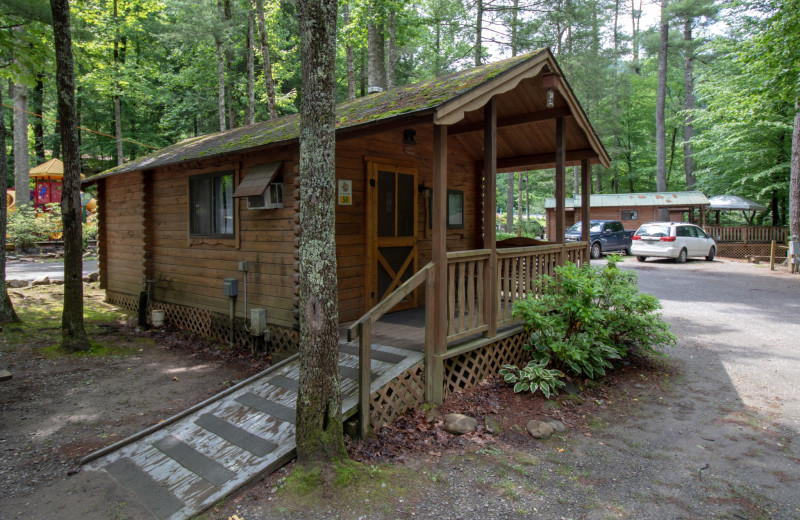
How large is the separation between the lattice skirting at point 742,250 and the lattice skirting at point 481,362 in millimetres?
20808

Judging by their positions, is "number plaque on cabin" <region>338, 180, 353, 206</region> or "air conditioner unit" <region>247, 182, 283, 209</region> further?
"air conditioner unit" <region>247, 182, 283, 209</region>

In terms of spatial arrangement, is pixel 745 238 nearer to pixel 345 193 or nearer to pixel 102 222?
pixel 345 193

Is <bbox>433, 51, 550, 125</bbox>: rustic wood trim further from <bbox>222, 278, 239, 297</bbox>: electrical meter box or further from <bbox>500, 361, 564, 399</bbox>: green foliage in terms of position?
<bbox>222, 278, 239, 297</bbox>: electrical meter box

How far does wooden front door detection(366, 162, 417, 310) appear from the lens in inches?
255

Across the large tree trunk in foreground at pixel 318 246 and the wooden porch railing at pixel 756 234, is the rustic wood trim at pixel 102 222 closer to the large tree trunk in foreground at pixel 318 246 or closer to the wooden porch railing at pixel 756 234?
the large tree trunk in foreground at pixel 318 246

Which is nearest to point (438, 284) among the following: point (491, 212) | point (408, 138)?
point (491, 212)

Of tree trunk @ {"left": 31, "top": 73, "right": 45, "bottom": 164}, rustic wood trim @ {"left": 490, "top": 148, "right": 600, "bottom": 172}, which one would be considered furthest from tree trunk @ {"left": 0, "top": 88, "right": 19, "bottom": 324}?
tree trunk @ {"left": 31, "top": 73, "right": 45, "bottom": 164}

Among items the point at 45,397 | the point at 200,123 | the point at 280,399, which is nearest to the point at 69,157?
the point at 45,397

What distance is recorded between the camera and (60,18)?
6.66 meters

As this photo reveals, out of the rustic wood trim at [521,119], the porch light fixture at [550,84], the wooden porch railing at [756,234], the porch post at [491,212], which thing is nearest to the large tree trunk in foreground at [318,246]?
the porch post at [491,212]

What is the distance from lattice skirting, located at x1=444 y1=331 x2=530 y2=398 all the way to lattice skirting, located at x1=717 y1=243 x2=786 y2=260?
68.3 ft

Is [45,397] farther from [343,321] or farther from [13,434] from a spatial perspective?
[343,321]

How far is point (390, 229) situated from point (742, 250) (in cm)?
2217

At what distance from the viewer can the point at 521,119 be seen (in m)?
6.60
